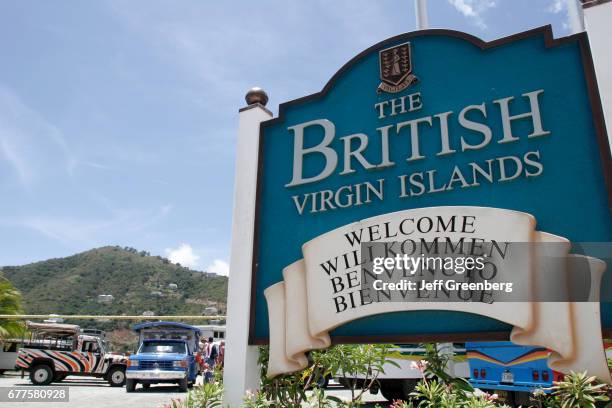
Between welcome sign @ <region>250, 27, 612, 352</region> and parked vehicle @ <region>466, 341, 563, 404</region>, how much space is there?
5.66 metres

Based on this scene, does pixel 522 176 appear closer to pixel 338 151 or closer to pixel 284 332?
pixel 338 151

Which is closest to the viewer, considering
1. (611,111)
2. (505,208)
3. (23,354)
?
(611,111)

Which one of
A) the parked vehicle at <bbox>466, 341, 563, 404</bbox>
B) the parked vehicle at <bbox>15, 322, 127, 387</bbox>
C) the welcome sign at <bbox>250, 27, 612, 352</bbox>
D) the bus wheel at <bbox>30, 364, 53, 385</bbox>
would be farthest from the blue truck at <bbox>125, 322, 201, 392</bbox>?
the welcome sign at <bbox>250, 27, 612, 352</bbox>

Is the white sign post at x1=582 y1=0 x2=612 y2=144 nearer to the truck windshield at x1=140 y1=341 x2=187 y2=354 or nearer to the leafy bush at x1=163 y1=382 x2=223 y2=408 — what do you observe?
the leafy bush at x1=163 y1=382 x2=223 y2=408

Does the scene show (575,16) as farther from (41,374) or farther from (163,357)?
(41,374)

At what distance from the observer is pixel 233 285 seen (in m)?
5.11

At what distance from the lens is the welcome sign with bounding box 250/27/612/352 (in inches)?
150

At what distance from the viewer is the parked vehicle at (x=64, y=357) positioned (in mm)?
18531

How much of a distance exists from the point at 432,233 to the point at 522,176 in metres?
0.87

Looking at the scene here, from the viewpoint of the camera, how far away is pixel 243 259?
5.14 metres

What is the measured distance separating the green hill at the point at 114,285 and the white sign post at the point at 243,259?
7915cm

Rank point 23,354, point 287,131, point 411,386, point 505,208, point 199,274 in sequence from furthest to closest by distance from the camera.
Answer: point 199,274, point 23,354, point 411,386, point 287,131, point 505,208

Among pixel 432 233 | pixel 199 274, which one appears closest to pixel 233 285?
pixel 432 233

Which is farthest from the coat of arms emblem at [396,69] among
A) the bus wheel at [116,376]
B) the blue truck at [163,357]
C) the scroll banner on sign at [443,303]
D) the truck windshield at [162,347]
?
the bus wheel at [116,376]
